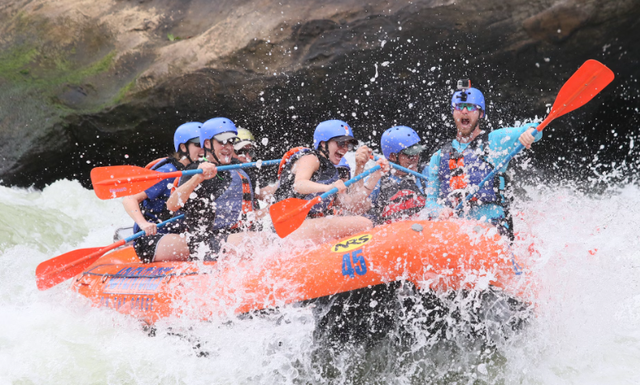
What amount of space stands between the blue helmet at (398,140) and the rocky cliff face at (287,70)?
91.2 inches

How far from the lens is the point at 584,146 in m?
6.70

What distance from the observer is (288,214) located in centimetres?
341

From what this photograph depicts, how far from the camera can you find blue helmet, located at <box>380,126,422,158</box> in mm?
4074

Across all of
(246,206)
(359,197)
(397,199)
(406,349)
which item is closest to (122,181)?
(246,206)

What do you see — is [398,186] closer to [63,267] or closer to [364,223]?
[364,223]

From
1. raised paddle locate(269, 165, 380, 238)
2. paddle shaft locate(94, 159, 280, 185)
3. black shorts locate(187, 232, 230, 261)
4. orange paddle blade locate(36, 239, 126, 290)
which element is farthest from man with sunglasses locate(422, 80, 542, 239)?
orange paddle blade locate(36, 239, 126, 290)

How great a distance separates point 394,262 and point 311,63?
3.85 m

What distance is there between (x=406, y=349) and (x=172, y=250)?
5.86 ft

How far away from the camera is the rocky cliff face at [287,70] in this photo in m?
5.97

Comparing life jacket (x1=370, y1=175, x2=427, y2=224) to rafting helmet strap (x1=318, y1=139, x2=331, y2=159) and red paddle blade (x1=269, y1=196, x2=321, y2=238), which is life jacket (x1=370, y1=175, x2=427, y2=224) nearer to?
rafting helmet strap (x1=318, y1=139, x2=331, y2=159)

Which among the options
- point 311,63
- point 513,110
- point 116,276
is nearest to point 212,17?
point 311,63

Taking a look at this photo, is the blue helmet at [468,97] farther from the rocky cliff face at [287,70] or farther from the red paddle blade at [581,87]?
the rocky cliff face at [287,70]

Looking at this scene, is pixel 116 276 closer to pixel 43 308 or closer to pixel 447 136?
pixel 43 308

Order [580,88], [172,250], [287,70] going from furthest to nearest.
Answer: [287,70], [172,250], [580,88]
